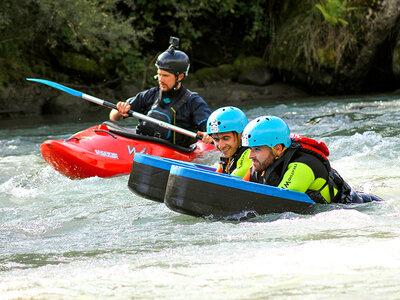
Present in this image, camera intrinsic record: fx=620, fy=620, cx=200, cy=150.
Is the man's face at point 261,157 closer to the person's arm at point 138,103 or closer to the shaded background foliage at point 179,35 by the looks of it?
the person's arm at point 138,103

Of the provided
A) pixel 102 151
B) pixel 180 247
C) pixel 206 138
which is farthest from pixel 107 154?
pixel 180 247

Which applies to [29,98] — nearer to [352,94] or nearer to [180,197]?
[352,94]

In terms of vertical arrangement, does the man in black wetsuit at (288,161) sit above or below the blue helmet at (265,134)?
below

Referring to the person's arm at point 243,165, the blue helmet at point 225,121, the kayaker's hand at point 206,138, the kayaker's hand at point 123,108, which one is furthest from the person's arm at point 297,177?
the kayaker's hand at point 123,108

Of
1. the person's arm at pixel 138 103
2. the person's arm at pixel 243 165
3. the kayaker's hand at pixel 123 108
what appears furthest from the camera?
the person's arm at pixel 138 103

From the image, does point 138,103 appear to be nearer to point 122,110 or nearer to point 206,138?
point 122,110

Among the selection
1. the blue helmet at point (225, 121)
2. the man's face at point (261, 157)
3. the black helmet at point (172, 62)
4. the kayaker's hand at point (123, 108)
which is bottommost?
the kayaker's hand at point (123, 108)

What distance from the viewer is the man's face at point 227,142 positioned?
4.77 m

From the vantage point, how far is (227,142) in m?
4.77

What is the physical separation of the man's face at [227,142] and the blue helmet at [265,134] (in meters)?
0.47

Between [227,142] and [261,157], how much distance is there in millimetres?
504

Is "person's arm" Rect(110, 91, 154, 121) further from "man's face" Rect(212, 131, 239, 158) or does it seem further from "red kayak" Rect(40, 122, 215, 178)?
"man's face" Rect(212, 131, 239, 158)

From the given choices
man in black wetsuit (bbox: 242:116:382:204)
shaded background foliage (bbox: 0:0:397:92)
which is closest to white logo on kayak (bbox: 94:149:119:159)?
man in black wetsuit (bbox: 242:116:382:204)

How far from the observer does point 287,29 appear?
50.1 feet
